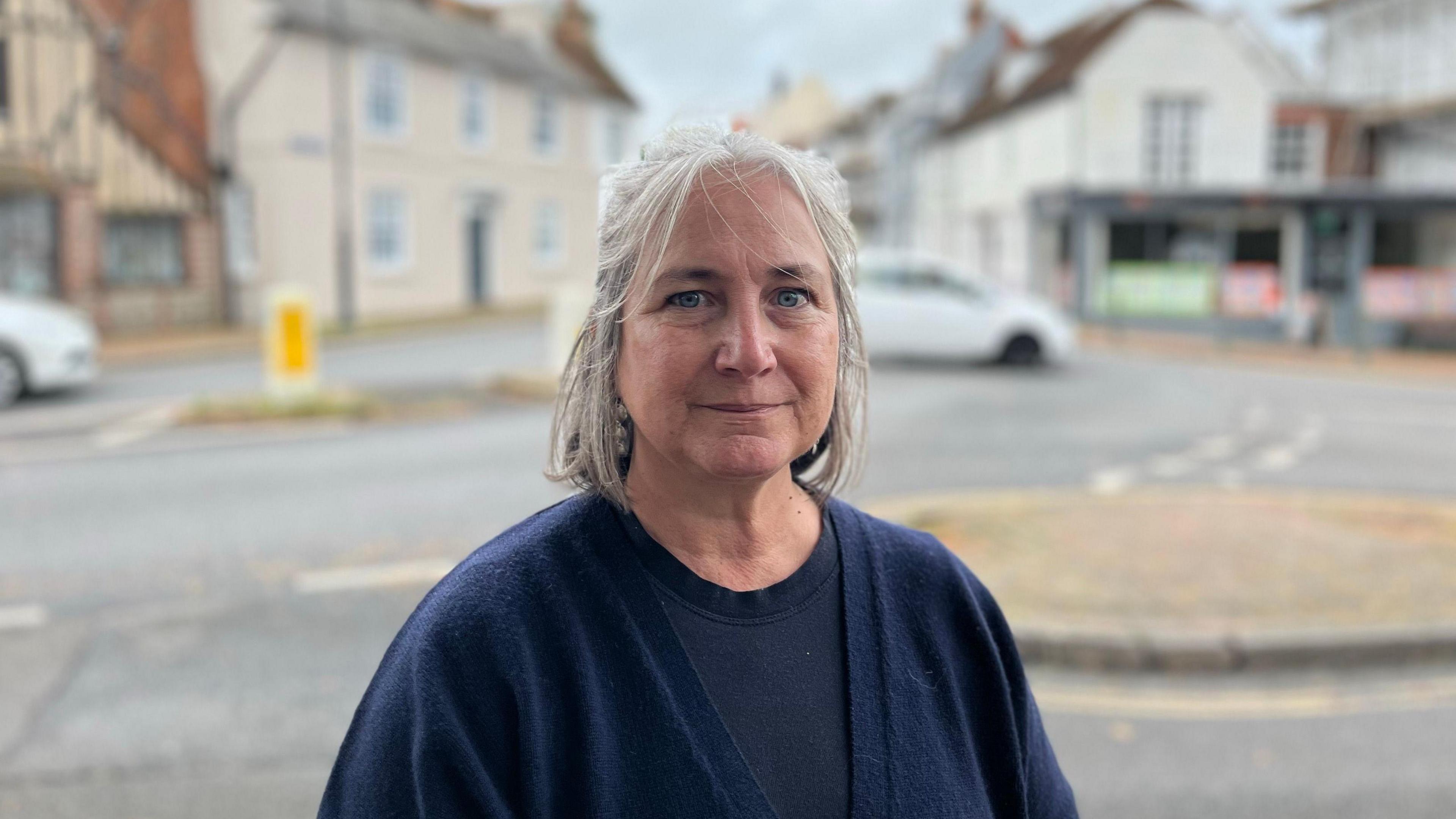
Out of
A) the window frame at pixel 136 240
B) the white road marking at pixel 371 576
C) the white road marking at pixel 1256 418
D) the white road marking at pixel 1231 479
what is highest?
the window frame at pixel 136 240

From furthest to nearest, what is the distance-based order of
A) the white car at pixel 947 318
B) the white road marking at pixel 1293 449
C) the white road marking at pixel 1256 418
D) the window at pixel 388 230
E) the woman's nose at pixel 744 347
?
1. the window at pixel 388 230
2. the white car at pixel 947 318
3. the white road marking at pixel 1256 418
4. the white road marking at pixel 1293 449
5. the woman's nose at pixel 744 347

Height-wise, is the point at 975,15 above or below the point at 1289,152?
above

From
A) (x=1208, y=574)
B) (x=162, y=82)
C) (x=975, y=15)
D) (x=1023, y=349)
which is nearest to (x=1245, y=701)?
(x=1208, y=574)

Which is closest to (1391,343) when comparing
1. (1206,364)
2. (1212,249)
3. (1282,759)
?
(1212,249)

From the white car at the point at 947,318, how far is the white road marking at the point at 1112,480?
806 cm

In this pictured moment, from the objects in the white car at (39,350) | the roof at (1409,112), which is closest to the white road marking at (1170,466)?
the white car at (39,350)

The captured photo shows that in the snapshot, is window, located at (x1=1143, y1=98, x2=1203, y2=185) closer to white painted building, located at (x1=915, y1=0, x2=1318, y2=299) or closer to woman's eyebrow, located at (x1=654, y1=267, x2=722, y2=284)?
white painted building, located at (x1=915, y1=0, x2=1318, y2=299)

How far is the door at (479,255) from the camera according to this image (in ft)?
103

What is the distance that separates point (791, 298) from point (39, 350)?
1477cm

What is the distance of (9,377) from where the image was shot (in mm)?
13938

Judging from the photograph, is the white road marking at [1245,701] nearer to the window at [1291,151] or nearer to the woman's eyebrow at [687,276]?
the woman's eyebrow at [687,276]

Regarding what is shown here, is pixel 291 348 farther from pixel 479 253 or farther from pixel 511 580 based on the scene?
pixel 479 253

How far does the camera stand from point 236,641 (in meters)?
5.91

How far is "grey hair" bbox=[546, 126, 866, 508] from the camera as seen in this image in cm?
170
